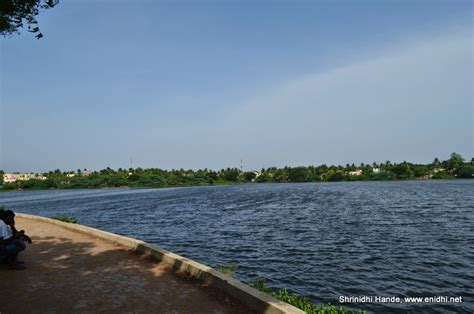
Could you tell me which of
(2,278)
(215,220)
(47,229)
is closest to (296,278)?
(2,278)

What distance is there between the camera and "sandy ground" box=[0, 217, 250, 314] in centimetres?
774

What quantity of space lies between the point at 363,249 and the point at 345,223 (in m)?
10.4

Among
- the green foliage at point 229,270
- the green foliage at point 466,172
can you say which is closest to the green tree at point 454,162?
the green foliage at point 466,172

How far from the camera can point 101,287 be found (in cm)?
911

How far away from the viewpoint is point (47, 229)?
19.5 m

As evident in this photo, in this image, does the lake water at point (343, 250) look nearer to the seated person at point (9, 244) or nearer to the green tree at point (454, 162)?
the seated person at point (9, 244)

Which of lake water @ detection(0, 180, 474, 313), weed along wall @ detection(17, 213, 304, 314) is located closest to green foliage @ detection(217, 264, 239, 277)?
lake water @ detection(0, 180, 474, 313)

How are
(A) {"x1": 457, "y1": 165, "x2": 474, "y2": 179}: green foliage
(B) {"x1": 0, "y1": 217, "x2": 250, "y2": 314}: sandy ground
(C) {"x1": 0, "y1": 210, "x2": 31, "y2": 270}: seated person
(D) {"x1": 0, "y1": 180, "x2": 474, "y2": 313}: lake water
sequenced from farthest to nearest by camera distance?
(A) {"x1": 457, "y1": 165, "x2": 474, "y2": 179}: green foliage, (D) {"x1": 0, "y1": 180, "x2": 474, "y2": 313}: lake water, (C) {"x1": 0, "y1": 210, "x2": 31, "y2": 270}: seated person, (B) {"x1": 0, "y1": 217, "x2": 250, "y2": 314}: sandy ground

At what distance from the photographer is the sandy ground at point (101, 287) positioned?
25.4 feet

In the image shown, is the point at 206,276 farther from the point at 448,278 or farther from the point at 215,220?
the point at 215,220

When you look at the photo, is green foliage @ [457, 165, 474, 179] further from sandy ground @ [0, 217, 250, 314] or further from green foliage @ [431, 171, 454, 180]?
sandy ground @ [0, 217, 250, 314]

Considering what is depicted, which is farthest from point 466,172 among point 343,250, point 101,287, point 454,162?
point 101,287

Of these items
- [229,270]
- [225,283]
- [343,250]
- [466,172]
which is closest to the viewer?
[225,283]

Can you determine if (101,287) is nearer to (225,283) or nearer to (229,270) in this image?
(225,283)
